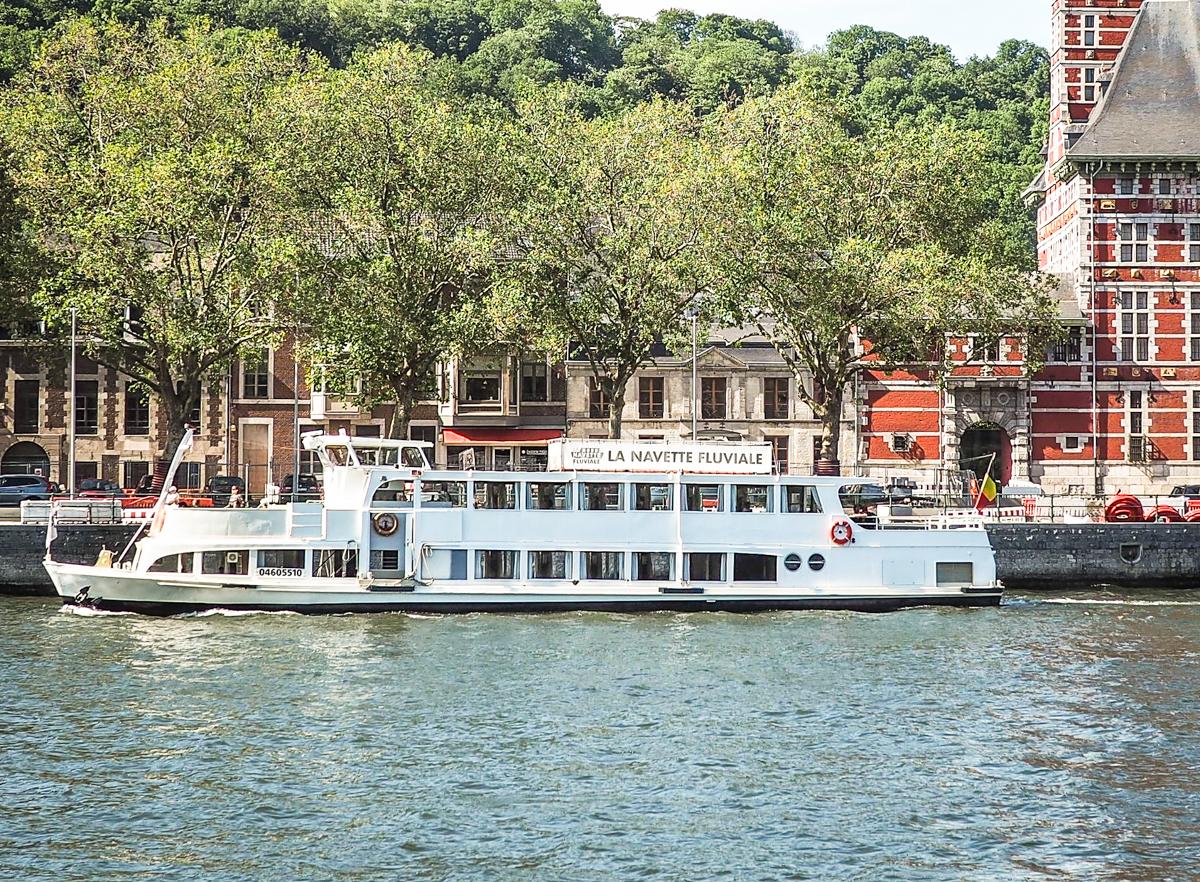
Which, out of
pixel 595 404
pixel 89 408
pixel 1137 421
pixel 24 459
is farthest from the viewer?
pixel 595 404

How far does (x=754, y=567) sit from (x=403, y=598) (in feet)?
33.7

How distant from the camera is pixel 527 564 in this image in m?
46.0

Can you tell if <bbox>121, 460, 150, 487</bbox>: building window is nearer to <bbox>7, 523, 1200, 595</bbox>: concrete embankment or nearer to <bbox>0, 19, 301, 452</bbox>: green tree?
<bbox>0, 19, 301, 452</bbox>: green tree

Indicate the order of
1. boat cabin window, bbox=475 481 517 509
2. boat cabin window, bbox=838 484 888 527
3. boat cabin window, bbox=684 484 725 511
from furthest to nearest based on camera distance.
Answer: boat cabin window, bbox=838 484 888 527, boat cabin window, bbox=684 484 725 511, boat cabin window, bbox=475 481 517 509

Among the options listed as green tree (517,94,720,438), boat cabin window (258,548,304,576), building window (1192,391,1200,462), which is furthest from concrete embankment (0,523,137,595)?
building window (1192,391,1200,462)

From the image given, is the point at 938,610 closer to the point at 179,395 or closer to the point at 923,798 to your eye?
the point at 923,798

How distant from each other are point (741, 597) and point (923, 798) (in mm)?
20737

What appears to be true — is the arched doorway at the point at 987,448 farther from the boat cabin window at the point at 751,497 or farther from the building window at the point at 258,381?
the building window at the point at 258,381

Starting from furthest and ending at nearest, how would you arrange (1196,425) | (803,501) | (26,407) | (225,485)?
(26,407) < (1196,425) < (225,485) < (803,501)

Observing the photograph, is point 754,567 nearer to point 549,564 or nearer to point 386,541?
point 549,564

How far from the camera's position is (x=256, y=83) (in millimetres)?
62562

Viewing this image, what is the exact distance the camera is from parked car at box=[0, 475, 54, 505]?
197 feet

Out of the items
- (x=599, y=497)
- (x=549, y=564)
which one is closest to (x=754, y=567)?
(x=599, y=497)

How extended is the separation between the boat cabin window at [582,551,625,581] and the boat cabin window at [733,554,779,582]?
345 cm
